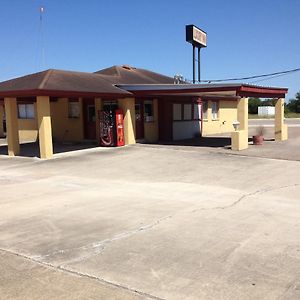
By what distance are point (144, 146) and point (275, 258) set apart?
49.3ft

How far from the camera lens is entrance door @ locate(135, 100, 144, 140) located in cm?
2270

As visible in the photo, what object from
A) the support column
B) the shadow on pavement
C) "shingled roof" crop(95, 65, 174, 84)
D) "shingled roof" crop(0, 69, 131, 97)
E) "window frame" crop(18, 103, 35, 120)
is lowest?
the shadow on pavement

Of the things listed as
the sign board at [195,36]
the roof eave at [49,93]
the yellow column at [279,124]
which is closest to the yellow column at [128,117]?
the roof eave at [49,93]

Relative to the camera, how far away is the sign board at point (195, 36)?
36.0m

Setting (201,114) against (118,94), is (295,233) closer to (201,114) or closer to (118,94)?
(118,94)

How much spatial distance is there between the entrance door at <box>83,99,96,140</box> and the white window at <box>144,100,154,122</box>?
2748mm

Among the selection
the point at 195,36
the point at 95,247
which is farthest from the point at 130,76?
the point at 95,247

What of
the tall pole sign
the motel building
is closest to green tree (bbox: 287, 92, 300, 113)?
the tall pole sign

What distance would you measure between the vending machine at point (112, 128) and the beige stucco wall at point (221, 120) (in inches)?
358

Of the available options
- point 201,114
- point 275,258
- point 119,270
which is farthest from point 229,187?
point 201,114

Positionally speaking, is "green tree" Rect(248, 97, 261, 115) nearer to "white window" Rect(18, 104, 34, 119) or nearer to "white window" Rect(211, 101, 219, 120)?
"white window" Rect(211, 101, 219, 120)

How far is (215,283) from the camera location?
4773 mm

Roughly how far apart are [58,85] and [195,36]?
21.6 m

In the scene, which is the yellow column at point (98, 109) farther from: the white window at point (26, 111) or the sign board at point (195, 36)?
the sign board at point (195, 36)
